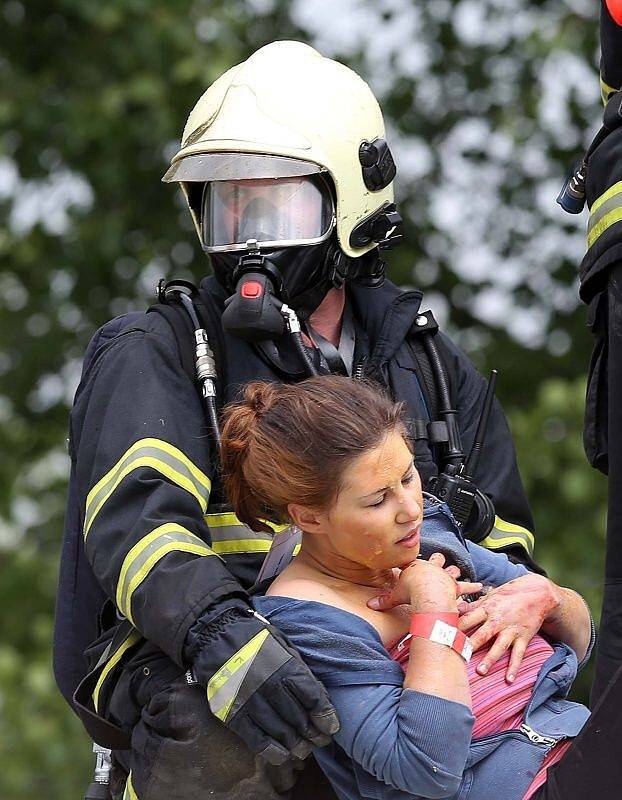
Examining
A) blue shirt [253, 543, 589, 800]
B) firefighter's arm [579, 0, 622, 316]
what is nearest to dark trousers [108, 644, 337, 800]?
blue shirt [253, 543, 589, 800]

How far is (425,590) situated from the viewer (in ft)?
7.34

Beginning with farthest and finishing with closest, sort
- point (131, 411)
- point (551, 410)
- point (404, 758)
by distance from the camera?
1. point (551, 410)
2. point (131, 411)
3. point (404, 758)

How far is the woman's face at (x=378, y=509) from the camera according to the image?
7.38ft

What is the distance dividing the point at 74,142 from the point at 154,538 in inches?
151

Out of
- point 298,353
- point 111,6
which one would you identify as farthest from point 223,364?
point 111,6

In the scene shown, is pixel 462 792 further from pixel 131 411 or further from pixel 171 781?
pixel 131 411

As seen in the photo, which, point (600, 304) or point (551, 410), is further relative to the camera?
point (551, 410)

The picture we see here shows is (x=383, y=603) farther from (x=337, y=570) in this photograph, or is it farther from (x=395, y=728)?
(x=395, y=728)

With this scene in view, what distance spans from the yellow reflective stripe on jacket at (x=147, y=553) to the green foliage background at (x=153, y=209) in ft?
11.2

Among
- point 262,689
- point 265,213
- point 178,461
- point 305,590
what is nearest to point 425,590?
point 305,590

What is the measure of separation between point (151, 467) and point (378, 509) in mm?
426

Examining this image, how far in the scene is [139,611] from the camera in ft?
7.50

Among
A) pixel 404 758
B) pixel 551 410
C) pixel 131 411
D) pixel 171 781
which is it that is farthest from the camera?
pixel 551 410

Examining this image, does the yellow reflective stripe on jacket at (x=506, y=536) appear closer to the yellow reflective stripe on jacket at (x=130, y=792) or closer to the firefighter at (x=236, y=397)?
the firefighter at (x=236, y=397)
